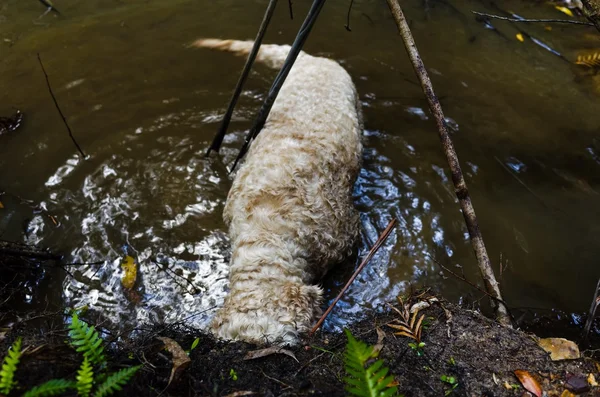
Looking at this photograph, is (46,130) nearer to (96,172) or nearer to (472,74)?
(96,172)

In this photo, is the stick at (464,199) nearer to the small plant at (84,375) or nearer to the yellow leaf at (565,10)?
the small plant at (84,375)

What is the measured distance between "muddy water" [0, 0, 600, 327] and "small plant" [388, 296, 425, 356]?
0.88 meters

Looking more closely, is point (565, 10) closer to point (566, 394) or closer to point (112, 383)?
point (566, 394)

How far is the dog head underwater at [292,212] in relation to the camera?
2318mm

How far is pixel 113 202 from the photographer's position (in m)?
3.74

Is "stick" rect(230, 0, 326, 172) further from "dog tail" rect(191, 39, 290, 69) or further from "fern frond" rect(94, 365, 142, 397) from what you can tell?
"fern frond" rect(94, 365, 142, 397)

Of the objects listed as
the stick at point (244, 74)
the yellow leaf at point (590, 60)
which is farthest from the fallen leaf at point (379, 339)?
the yellow leaf at point (590, 60)

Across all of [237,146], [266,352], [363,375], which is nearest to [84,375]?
[266,352]

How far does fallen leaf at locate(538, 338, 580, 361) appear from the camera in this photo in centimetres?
214

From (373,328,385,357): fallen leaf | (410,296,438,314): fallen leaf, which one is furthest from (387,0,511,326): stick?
(373,328,385,357): fallen leaf

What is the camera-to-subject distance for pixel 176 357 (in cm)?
175

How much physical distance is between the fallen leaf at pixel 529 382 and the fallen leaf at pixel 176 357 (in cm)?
163

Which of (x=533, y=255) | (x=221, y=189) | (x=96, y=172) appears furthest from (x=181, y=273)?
Answer: (x=533, y=255)

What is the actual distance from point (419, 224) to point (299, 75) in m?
1.96
